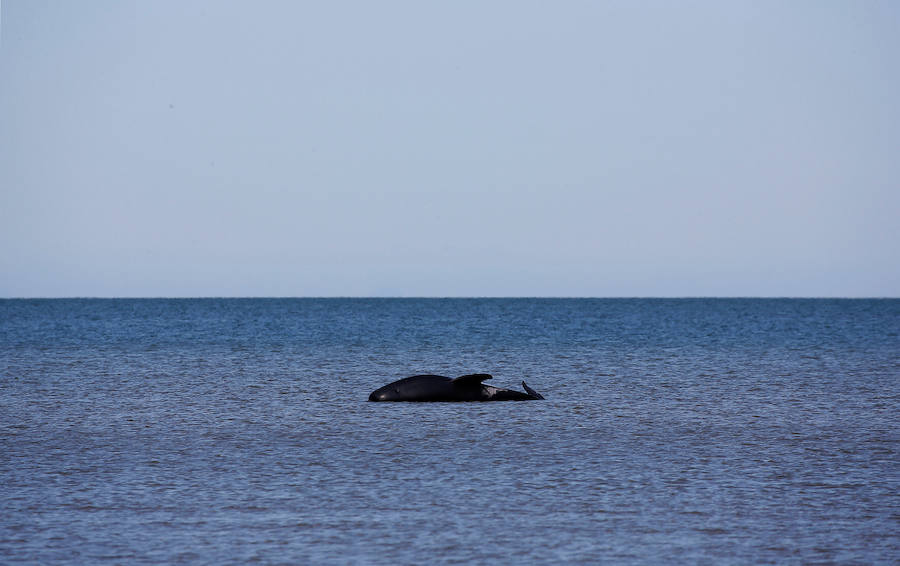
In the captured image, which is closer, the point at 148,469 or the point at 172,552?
the point at 172,552

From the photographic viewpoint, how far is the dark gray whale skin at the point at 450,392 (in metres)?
29.7

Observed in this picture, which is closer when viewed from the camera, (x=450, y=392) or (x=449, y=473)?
(x=449, y=473)

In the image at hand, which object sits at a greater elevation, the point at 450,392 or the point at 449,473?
the point at 450,392

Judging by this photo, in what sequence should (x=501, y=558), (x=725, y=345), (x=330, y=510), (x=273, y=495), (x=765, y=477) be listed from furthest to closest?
(x=725, y=345) → (x=765, y=477) → (x=273, y=495) → (x=330, y=510) → (x=501, y=558)

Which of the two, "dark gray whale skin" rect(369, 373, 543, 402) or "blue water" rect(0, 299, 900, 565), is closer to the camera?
"blue water" rect(0, 299, 900, 565)

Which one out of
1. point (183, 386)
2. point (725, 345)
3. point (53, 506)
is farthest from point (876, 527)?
point (725, 345)

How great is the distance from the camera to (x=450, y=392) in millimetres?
29734

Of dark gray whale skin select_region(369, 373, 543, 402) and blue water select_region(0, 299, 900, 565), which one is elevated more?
dark gray whale skin select_region(369, 373, 543, 402)

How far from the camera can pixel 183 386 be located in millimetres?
35594

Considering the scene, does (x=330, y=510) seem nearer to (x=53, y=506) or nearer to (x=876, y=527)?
(x=53, y=506)

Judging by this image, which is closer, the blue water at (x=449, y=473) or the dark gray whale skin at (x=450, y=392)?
the blue water at (x=449, y=473)

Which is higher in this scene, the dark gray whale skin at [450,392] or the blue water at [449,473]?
the dark gray whale skin at [450,392]

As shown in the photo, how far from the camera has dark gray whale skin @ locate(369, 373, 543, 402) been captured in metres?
29.7

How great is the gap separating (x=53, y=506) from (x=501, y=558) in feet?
21.9
